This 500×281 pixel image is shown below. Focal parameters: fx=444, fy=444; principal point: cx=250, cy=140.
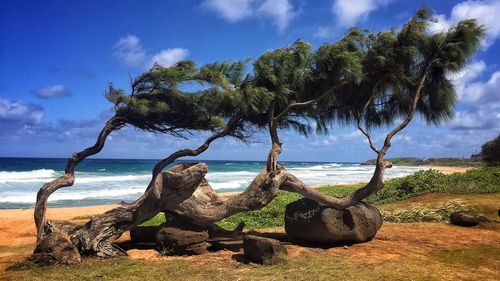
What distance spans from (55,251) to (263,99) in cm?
520

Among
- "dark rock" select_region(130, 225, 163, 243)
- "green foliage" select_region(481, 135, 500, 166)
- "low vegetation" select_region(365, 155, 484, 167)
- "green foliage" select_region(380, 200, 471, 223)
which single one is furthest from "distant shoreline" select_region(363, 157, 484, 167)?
"dark rock" select_region(130, 225, 163, 243)

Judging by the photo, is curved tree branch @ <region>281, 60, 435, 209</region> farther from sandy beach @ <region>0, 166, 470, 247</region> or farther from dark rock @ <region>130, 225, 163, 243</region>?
sandy beach @ <region>0, 166, 470, 247</region>

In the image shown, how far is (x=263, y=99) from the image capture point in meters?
9.72

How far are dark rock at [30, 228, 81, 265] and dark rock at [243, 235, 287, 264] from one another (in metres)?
3.41

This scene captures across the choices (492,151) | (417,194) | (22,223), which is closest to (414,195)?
(417,194)

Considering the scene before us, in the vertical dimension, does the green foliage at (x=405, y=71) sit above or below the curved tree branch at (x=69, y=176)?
above

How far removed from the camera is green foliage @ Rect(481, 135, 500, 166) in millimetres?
23938

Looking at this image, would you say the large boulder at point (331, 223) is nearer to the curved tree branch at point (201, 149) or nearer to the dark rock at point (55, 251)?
the curved tree branch at point (201, 149)

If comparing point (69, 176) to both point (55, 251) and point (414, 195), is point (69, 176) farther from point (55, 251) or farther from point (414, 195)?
point (414, 195)

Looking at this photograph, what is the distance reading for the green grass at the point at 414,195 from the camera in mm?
14445

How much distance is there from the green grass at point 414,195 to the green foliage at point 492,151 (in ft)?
12.5

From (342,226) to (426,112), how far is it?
3456mm

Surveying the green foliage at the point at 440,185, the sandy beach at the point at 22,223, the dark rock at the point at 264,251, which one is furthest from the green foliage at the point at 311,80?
the green foliage at the point at 440,185

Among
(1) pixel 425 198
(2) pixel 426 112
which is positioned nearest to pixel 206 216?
(2) pixel 426 112
